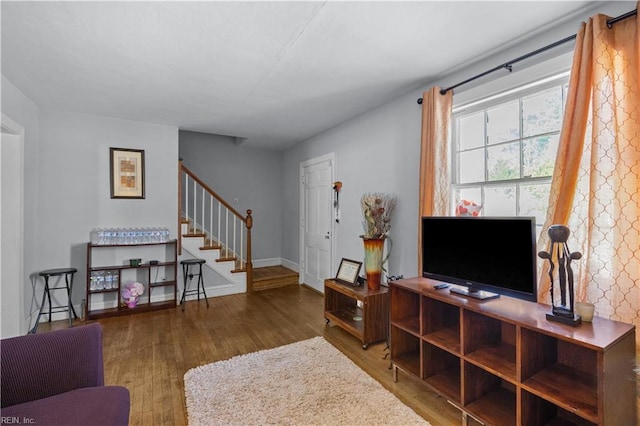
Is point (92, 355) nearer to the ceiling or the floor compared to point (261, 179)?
nearer to the floor

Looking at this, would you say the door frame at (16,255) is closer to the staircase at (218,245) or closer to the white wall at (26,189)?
the white wall at (26,189)

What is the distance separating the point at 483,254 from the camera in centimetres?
193

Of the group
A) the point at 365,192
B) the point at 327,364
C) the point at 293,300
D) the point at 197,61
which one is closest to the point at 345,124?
the point at 365,192

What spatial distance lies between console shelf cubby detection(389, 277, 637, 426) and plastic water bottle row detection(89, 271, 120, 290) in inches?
140

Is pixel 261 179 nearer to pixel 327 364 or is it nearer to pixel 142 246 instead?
pixel 142 246

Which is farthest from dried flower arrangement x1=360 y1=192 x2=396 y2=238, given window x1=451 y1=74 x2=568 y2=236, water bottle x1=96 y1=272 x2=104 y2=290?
water bottle x1=96 y1=272 x2=104 y2=290

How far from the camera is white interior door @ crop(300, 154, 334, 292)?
4516 mm

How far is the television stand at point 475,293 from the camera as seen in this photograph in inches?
75.4

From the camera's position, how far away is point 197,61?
2.40 metres

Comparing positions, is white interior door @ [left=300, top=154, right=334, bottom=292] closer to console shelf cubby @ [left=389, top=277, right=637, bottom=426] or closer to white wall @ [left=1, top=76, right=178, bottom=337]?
white wall @ [left=1, top=76, right=178, bottom=337]

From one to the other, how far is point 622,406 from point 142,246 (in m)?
4.74

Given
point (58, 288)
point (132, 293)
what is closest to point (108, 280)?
point (132, 293)

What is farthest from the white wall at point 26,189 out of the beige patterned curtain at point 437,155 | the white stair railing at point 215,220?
the beige patterned curtain at point 437,155

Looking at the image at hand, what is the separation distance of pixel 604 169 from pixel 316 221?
3628 millimetres
